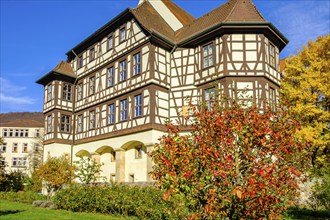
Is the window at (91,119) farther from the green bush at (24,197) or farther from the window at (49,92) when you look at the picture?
the green bush at (24,197)

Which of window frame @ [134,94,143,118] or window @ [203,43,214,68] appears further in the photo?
window frame @ [134,94,143,118]

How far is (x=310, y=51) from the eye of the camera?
23.6 m

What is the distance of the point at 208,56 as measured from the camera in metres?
22.6

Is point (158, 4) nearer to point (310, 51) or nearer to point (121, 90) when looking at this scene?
point (121, 90)

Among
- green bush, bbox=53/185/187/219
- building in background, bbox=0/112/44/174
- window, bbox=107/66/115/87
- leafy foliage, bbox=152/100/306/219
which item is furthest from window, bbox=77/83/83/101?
building in background, bbox=0/112/44/174

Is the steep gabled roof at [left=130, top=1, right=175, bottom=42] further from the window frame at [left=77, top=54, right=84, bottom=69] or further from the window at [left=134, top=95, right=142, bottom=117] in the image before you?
the window frame at [left=77, top=54, right=84, bottom=69]

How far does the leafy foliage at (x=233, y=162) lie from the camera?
19.1 feet

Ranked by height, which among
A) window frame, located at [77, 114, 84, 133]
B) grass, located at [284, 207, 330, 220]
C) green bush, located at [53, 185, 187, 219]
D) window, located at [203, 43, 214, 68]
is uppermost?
window, located at [203, 43, 214, 68]

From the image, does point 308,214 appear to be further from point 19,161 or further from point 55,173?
point 19,161

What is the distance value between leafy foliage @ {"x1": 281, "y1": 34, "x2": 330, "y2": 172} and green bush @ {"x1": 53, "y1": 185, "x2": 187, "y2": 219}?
38.0 feet

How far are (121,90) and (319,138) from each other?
13.5m

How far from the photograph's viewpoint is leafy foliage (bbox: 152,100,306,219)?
5.81 m

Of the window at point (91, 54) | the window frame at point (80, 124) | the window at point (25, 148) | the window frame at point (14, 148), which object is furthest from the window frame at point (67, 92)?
the window frame at point (14, 148)

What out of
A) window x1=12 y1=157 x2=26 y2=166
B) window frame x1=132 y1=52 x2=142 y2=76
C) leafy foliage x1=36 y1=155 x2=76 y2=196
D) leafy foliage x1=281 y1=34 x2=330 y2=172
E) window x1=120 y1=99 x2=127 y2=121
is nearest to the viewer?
leafy foliage x1=281 y1=34 x2=330 y2=172
